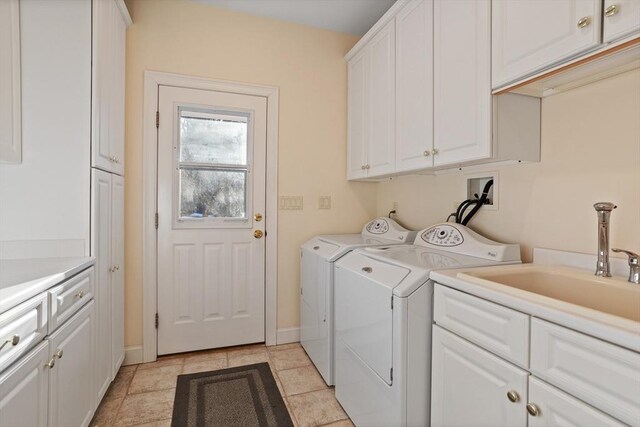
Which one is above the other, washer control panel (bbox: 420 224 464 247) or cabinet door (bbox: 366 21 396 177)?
cabinet door (bbox: 366 21 396 177)

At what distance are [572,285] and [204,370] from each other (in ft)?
7.22

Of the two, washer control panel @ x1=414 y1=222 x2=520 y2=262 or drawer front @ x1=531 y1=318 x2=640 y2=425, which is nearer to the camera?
drawer front @ x1=531 y1=318 x2=640 y2=425

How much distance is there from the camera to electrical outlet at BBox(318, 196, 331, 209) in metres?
2.73

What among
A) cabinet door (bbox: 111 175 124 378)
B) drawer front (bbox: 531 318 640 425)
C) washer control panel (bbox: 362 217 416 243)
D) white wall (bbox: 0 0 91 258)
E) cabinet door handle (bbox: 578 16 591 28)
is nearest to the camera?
drawer front (bbox: 531 318 640 425)

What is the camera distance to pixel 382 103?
7.13 ft

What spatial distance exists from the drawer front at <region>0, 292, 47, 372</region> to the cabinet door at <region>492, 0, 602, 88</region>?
1.90 metres

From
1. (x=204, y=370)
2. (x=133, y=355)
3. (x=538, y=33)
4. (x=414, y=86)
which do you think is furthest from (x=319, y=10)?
(x=133, y=355)

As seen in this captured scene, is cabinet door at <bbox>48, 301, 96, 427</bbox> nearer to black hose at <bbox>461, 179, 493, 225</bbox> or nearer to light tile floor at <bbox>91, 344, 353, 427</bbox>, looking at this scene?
light tile floor at <bbox>91, 344, 353, 427</bbox>

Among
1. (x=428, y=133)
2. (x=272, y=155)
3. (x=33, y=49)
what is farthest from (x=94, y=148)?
(x=428, y=133)

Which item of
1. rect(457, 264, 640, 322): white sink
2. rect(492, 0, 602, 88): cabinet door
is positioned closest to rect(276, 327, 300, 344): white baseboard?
rect(457, 264, 640, 322): white sink

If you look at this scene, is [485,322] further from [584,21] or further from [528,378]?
[584,21]

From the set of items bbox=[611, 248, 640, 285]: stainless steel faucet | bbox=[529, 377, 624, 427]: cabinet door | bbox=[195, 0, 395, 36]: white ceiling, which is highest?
bbox=[195, 0, 395, 36]: white ceiling

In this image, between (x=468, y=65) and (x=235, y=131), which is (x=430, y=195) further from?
(x=235, y=131)

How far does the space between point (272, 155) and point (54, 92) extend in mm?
1390
